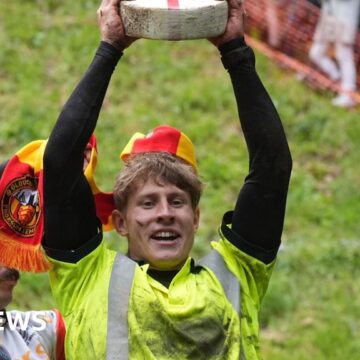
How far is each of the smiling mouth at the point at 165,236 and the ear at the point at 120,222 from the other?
0.15 meters

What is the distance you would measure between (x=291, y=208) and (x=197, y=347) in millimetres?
4889

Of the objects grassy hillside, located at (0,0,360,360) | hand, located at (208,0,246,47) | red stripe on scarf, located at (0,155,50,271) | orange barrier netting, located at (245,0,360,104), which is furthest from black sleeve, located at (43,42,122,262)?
orange barrier netting, located at (245,0,360,104)

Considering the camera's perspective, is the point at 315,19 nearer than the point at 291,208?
No

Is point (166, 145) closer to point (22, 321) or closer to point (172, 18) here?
point (172, 18)

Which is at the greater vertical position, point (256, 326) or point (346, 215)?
point (256, 326)

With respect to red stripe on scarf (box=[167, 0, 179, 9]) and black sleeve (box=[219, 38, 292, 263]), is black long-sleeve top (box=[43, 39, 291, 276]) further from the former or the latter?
red stripe on scarf (box=[167, 0, 179, 9])

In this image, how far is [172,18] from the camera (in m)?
3.79

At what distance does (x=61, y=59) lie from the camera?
1051 centimetres

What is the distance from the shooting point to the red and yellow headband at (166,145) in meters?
4.27

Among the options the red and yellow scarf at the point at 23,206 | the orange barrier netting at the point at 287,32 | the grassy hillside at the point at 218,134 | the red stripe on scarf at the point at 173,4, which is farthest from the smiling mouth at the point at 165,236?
the orange barrier netting at the point at 287,32

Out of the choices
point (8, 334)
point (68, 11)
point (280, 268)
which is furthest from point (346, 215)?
point (8, 334)

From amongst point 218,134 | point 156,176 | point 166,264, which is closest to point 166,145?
point 156,176

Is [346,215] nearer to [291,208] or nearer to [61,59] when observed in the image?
[291,208]

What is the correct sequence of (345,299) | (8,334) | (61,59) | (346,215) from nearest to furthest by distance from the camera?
(8,334)
(345,299)
(346,215)
(61,59)
